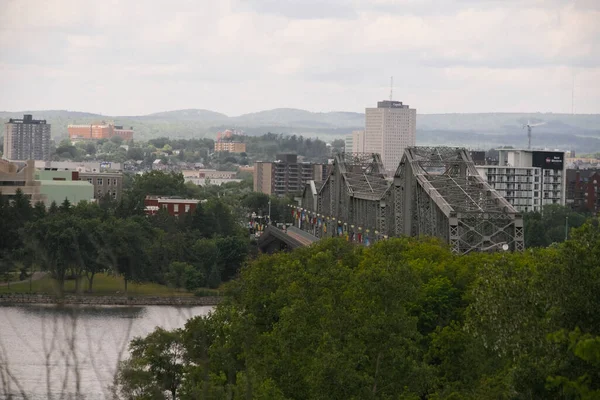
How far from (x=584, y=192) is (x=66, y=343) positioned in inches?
4503

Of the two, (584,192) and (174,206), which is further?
(584,192)

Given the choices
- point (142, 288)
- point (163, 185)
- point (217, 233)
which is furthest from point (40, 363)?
point (163, 185)

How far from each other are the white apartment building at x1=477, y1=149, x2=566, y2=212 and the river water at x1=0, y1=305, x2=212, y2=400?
192 ft

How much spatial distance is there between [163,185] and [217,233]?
4506 cm

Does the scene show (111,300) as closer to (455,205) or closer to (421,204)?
(421,204)

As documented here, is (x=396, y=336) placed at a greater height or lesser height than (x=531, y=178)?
lesser

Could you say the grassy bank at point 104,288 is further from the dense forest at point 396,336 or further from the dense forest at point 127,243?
the dense forest at point 396,336

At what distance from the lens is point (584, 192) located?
141750 mm

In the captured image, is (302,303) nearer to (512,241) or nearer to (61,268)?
(512,241)

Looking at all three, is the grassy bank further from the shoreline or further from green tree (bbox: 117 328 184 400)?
green tree (bbox: 117 328 184 400)

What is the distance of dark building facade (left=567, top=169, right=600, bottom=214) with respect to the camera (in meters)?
138

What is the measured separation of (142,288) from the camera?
76.1 meters

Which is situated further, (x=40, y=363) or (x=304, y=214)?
(x=304, y=214)

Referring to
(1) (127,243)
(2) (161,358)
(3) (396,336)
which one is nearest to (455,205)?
(1) (127,243)
